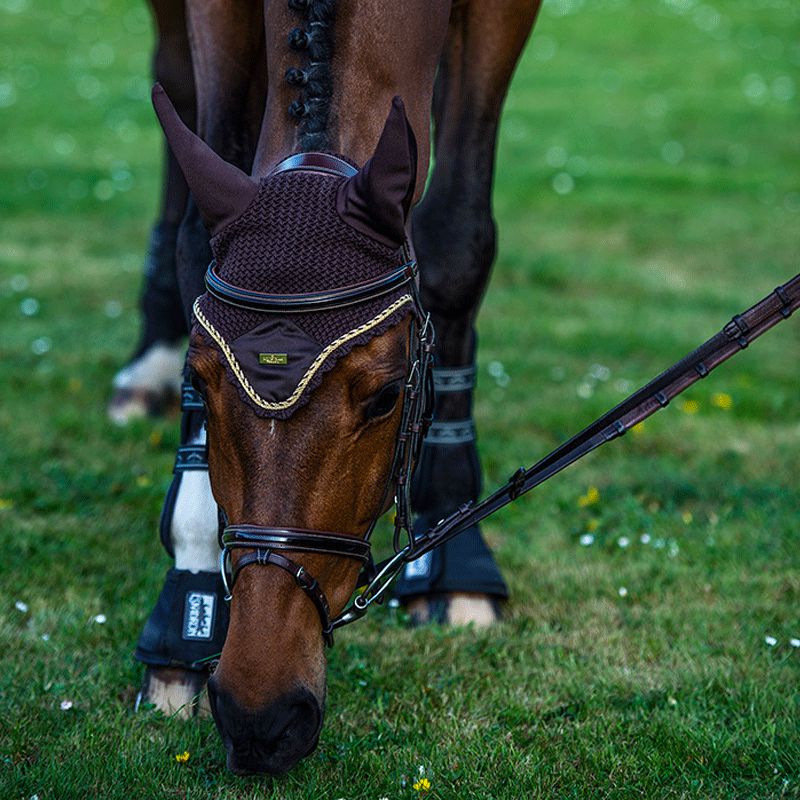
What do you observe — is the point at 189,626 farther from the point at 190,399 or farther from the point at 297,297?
the point at 297,297

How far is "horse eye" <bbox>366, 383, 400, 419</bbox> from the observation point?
2543mm

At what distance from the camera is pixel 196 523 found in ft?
10.7

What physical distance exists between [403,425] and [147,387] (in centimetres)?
341

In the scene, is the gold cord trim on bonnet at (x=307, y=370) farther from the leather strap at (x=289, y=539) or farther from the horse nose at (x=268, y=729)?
the horse nose at (x=268, y=729)

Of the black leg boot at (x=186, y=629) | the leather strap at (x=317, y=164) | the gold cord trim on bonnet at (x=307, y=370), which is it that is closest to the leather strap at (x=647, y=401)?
the gold cord trim on bonnet at (x=307, y=370)

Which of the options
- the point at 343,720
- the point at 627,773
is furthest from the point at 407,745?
the point at 627,773

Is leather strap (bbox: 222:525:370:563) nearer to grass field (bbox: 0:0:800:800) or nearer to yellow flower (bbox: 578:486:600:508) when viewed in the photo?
grass field (bbox: 0:0:800:800)

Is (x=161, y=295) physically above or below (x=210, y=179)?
above

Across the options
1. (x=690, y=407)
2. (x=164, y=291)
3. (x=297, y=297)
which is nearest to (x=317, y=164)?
(x=297, y=297)

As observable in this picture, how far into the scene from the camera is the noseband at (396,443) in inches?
96.9

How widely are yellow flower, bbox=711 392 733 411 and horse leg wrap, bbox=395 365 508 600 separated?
91.1 inches

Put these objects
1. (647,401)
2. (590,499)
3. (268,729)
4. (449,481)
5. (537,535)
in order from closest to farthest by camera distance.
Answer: (268,729) < (647,401) < (449,481) < (537,535) < (590,499)

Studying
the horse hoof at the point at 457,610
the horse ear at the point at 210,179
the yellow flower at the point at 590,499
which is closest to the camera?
the horse ear at the point at 210,179

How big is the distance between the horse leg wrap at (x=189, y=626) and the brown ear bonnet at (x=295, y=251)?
3.32 feet
